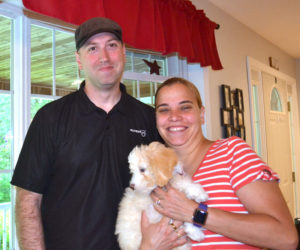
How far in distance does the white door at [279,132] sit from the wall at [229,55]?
70 cm

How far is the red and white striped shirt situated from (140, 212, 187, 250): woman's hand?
0.29 ft

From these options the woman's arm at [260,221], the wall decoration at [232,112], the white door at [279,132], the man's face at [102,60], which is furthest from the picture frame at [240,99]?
the woman's arm at [260,221]

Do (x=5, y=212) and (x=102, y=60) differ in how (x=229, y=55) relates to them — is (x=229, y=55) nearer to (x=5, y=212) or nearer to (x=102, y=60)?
(x=102, y=60)

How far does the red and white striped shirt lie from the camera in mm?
1315

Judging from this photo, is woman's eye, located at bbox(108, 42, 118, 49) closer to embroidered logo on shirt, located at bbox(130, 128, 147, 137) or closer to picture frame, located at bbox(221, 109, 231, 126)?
embroidered logo on shirt, located at bbox(130, 128, 147, 137)

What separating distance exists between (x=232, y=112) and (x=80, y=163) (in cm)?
329

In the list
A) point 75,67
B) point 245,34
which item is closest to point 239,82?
point 245,34

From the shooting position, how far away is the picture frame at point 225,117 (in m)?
4.21

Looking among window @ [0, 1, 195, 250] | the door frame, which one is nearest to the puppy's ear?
window @ [0, 1, 195, 250]

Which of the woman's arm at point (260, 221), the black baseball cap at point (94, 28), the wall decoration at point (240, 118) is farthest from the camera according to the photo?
the wall decoration at point (240, 118)

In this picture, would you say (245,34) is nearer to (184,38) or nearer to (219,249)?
(184,38)

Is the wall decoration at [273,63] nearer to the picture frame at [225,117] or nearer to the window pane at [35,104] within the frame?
the picture frame at [225,117]

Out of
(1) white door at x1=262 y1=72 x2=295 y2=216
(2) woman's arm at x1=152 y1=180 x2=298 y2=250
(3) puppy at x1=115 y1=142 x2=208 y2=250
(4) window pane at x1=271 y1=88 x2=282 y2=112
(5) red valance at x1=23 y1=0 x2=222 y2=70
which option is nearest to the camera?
(2) woman's arm at x1=152 y1=180 x2=298 y2=250

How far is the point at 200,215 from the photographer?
131 centimetres
